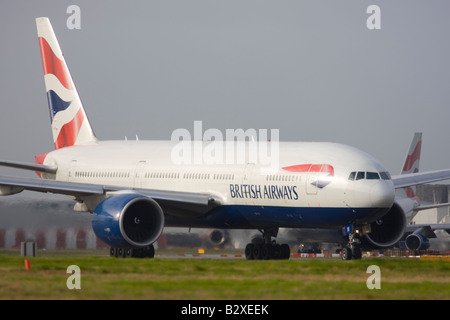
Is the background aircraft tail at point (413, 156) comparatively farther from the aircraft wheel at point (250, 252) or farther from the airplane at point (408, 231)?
the aircraft wheel at point (250, 252)

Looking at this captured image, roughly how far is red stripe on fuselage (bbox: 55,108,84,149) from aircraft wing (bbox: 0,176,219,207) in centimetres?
813

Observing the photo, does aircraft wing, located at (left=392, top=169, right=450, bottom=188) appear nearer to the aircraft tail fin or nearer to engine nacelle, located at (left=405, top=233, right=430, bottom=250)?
the aircraft tail fin

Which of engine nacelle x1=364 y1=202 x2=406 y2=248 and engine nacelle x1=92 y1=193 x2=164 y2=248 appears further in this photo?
engine nacelle x1=364 y1=202 x2=406 y2=248

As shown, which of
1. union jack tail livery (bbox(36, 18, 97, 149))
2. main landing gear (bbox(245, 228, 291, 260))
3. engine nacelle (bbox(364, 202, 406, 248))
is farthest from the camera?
union jack tail livery (bbox(36, 18, 97, 149))

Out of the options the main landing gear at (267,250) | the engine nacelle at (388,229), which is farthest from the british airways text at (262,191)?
the engine nacelle at (388,229)

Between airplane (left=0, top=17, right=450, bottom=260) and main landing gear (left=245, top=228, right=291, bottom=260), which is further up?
airplane (left=0, top=17, right=450, bottom=260)

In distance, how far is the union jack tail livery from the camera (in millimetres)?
40594

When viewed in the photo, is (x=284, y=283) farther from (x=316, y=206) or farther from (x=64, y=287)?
(x=316, y=206)

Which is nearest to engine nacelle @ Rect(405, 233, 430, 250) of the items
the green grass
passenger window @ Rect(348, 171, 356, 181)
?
passenger window @ Rect(348, 171, 356, 181)

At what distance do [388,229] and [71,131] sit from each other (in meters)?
14.2

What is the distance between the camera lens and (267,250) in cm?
3419
